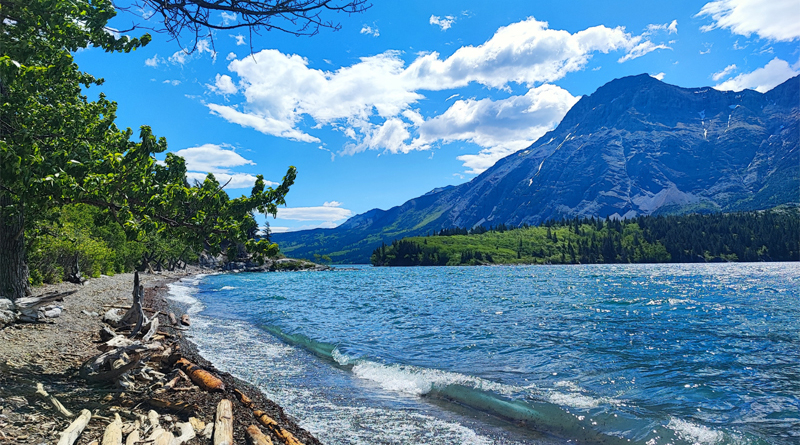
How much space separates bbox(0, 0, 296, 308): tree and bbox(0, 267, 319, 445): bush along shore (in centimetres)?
409

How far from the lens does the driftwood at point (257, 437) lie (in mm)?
9727

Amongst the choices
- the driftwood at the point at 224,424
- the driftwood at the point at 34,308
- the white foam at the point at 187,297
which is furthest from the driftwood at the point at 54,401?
the white foam at the point at 187,297

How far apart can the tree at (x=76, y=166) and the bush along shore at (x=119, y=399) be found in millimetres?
4094

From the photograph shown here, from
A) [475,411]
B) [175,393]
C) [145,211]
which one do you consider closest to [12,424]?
[175,393]

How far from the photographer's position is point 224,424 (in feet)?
33.0

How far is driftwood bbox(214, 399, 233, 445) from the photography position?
926 cm

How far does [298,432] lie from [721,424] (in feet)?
43.1

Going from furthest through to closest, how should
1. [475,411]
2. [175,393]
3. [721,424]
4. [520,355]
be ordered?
[520,355] → [475,411] → [721,424] → [175,393]

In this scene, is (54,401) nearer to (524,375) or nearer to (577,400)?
(577,400)

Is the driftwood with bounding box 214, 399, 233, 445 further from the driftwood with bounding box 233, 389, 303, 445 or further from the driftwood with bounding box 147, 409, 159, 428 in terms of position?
the driftwood with bounding box 147, 409, 159, 428

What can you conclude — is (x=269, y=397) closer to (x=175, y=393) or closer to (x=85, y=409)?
(x=175, y=393)

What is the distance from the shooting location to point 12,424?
8.21 metres

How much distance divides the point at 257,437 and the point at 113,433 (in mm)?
2989

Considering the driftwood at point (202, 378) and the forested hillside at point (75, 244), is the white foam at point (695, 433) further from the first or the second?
the forested hillside at point (75, 244)
